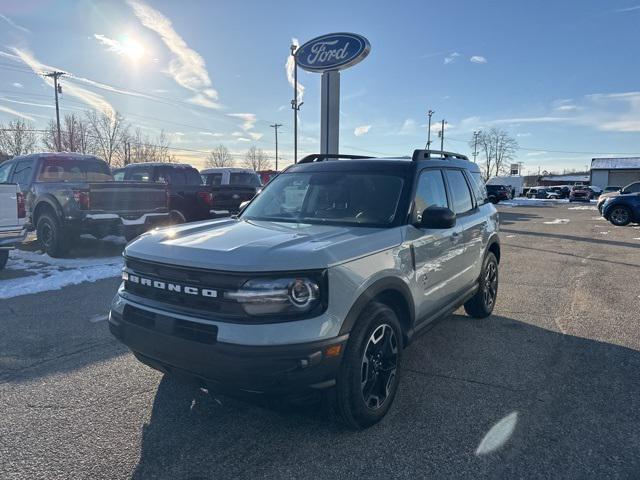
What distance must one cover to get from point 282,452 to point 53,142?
185ft

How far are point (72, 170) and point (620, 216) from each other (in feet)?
63.8

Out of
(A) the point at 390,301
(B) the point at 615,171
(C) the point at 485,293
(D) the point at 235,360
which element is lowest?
(C) the point at 485,293

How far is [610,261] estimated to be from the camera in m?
9.46

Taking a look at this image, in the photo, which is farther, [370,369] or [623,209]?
[623,209]

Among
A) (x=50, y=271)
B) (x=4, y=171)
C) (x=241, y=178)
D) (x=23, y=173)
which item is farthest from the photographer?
(x=241, y=178)

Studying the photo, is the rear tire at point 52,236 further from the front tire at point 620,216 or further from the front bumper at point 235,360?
the front tire at point 620,216

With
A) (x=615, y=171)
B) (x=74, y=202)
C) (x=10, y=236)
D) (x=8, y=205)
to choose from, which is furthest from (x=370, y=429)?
(x=615, y=171)

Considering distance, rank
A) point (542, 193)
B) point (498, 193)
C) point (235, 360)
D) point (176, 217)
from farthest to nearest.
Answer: point (542, 193) → point (498, 193) → point (176, 217) → point (235, 360)

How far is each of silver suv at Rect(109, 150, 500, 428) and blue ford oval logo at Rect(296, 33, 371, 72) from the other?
31.5ft

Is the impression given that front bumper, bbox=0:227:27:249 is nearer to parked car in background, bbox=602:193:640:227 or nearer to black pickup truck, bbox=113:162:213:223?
black pickup truck, bbox=113:162:213:223

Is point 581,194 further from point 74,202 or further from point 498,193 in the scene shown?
point 74,202

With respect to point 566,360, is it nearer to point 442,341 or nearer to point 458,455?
point 442,341

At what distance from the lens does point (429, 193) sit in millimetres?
3980

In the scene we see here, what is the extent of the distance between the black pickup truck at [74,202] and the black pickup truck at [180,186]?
4.12 feet
